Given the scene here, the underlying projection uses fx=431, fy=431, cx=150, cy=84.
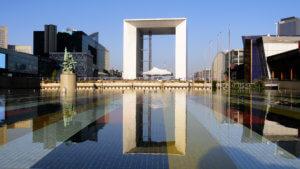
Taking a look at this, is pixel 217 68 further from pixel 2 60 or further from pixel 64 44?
pixel 64 44

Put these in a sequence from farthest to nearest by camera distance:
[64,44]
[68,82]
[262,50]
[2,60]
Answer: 1. [64,44]
2. [262,50]
3. [2,60]
4. [68,82]

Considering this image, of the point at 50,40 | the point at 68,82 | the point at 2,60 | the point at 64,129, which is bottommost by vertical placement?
the point at 64,129

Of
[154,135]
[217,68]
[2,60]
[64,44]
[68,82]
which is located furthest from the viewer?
[64,44]

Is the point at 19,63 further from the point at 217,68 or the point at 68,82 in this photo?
the point at 68,82

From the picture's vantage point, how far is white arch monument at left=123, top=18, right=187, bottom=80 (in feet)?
309

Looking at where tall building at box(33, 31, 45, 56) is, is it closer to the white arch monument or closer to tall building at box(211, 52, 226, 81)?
tall building at box(211, 52, 226, 81)

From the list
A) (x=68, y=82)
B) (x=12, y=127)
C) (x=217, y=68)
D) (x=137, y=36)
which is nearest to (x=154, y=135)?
(x=12, y=127)

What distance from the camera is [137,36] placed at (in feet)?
324

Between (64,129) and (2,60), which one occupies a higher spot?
(2,60)

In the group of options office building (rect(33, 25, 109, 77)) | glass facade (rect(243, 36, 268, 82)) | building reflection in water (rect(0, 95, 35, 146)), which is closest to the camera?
building reflection in water (rect(0, 95, 35, 146))

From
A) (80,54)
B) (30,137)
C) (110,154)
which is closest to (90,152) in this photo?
(110,154)

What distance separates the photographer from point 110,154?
8.84 meters

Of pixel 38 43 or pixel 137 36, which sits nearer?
pixel 137 36

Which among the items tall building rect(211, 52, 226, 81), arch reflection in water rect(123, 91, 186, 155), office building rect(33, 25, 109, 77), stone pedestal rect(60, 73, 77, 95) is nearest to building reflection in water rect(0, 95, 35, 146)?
arch reflection in water rect(123, 91, 186, 155)
